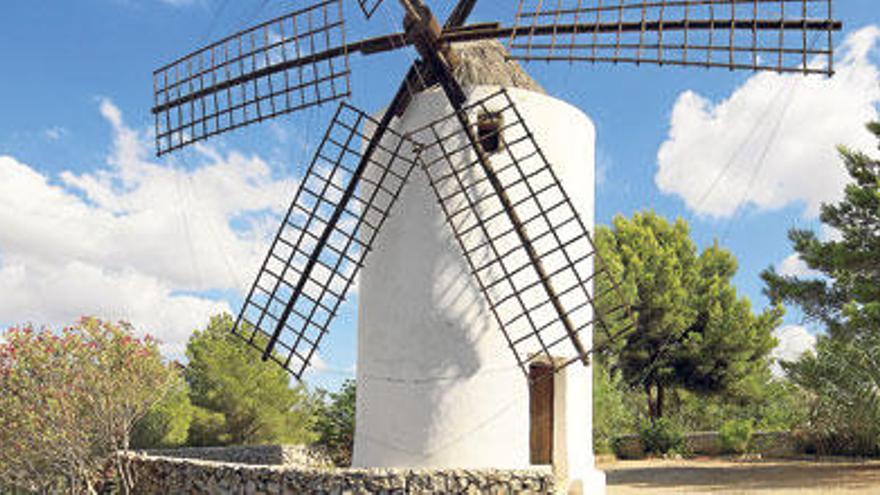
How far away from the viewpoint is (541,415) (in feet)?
29.7

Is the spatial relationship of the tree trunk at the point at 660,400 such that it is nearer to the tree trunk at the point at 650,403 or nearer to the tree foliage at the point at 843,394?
the tree trunk at the point at 650,403

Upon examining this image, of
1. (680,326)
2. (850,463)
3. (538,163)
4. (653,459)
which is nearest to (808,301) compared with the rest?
(850,463)

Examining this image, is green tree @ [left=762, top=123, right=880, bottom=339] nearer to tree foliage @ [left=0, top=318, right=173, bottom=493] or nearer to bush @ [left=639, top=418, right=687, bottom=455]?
bush @ [left=639, top=418, right=687, bottom=455]

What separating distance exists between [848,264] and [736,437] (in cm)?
465

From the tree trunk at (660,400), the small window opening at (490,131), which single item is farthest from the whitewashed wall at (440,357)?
the tree trunk at (660,400)

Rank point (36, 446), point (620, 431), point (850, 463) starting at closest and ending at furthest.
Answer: point (36, 446)
point (850, 463)
point (620, 431)

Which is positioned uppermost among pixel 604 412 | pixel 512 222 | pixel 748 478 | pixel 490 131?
pixel 490 131

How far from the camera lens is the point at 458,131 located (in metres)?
8.37

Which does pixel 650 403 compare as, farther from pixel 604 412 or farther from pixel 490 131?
pixel 490 131

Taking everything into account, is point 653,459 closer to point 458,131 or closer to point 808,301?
point 808,301

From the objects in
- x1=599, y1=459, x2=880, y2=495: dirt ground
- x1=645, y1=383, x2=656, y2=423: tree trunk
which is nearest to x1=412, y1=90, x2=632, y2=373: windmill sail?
x1=599, y1=459, x2=880, y2=495: dirt ground

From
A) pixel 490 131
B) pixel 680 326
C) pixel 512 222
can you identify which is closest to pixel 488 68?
pixel 490 131

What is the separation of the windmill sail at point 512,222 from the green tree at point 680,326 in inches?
448

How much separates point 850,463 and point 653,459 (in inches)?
158
